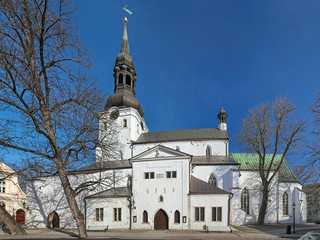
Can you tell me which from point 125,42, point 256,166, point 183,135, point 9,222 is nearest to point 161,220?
point 183,135

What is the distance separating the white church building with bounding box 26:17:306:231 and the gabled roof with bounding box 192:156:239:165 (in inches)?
5.0

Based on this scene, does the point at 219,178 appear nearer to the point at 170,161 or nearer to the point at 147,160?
the point at 170,161

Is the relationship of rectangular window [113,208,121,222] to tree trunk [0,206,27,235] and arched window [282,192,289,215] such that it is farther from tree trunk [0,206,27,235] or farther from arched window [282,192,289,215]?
arched window [282,192,289,215]

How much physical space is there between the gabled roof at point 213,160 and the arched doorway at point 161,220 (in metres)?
8.40

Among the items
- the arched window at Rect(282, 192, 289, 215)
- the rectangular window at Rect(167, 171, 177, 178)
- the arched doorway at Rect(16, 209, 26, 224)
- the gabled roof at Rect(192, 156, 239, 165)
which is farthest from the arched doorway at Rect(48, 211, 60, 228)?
the arched window at Rect(282, 192, 289, 215)

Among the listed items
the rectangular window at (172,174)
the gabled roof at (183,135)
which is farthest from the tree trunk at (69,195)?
the gabled roof at (183,135)

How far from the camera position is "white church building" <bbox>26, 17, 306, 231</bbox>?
2428 centimetres

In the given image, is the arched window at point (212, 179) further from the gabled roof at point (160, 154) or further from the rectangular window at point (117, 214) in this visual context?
the rectangular window at point (117, 214)

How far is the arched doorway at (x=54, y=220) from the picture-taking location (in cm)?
2741

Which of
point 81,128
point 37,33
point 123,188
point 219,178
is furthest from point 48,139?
point 219,178

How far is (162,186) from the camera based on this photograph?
25406 mm

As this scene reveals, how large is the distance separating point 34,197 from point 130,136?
14.1 meters

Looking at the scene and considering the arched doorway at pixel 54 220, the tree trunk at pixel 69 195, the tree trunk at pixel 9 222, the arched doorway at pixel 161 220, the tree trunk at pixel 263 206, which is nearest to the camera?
the tree trunk at pixel 69 195

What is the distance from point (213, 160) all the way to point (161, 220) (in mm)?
11043
